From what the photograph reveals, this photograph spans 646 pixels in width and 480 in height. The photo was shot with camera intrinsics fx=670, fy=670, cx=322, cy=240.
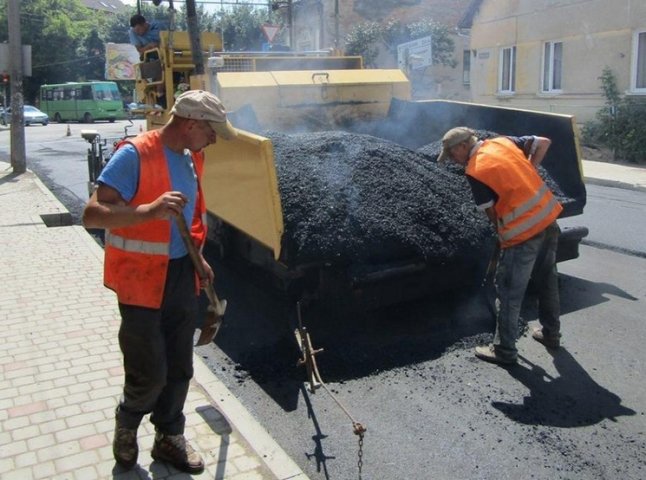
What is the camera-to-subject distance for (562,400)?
12.5ft

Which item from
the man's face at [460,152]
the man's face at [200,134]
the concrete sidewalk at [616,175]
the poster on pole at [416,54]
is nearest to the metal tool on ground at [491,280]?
the man's face at [460,152]

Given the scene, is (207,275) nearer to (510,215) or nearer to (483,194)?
(483,194)

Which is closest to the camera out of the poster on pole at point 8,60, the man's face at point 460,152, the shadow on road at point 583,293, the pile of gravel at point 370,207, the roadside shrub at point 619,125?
the man's face at point 460,152

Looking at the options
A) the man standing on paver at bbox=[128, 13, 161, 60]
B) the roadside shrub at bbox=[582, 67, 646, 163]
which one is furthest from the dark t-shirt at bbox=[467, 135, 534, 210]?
the roadside shrub at bbox=[582, 67, 646, 163]

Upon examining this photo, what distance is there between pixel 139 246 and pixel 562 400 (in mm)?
2513

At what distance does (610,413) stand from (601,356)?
785 mm

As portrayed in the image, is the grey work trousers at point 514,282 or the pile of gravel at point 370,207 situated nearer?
the grey work trousers at point 514,282

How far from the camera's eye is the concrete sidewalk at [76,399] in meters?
3.05

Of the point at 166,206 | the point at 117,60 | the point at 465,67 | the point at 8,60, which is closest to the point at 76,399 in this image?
the point at 166,206

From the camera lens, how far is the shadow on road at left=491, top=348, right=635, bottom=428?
3607 millimetres

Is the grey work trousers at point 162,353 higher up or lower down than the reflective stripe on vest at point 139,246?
lower down

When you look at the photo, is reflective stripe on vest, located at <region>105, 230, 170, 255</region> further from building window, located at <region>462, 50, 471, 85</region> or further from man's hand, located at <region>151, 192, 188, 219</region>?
building window, located at <region>462, 50, 471, 85</region>

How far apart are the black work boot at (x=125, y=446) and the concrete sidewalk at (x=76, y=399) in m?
0.06

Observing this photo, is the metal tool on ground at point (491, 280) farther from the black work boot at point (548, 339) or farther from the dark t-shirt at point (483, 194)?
the dark t-shirt at point (483, 194)
